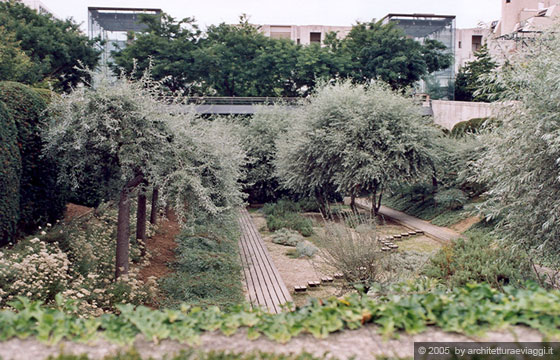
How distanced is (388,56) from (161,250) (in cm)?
2840

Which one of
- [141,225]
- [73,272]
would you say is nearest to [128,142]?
[73,272]

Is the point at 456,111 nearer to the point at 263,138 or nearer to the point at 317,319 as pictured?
the point at 263,138

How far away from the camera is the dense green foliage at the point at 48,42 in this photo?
26.1m

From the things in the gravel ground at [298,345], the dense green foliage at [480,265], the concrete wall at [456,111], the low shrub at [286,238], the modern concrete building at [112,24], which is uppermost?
Answer: the modern concrete building at [112,24]

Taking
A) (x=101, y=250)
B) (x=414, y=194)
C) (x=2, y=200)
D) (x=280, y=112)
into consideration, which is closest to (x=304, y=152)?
(x=280, y=112)

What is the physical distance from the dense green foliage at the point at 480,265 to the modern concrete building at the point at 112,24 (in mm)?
32394

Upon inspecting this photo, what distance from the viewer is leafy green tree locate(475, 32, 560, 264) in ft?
21.7

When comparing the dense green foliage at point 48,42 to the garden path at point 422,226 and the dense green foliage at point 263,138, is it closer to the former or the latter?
the dense green foliage at point 263,138

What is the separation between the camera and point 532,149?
6938 mm

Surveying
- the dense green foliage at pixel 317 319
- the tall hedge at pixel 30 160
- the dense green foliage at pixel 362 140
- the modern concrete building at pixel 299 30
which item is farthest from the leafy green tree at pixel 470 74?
the dense green foliage at pixel 317 319

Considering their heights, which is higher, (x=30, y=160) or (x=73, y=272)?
(x=30, y=160)

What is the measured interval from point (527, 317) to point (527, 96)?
16.5ft

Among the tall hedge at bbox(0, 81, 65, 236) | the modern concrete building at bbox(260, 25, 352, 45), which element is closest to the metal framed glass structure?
the modern concrete building at bbox(260, 25, 352, 45)

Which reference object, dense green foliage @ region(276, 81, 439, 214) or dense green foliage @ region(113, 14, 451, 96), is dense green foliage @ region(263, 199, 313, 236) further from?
dense green foliage @ region(113, 14, 451, 96)
